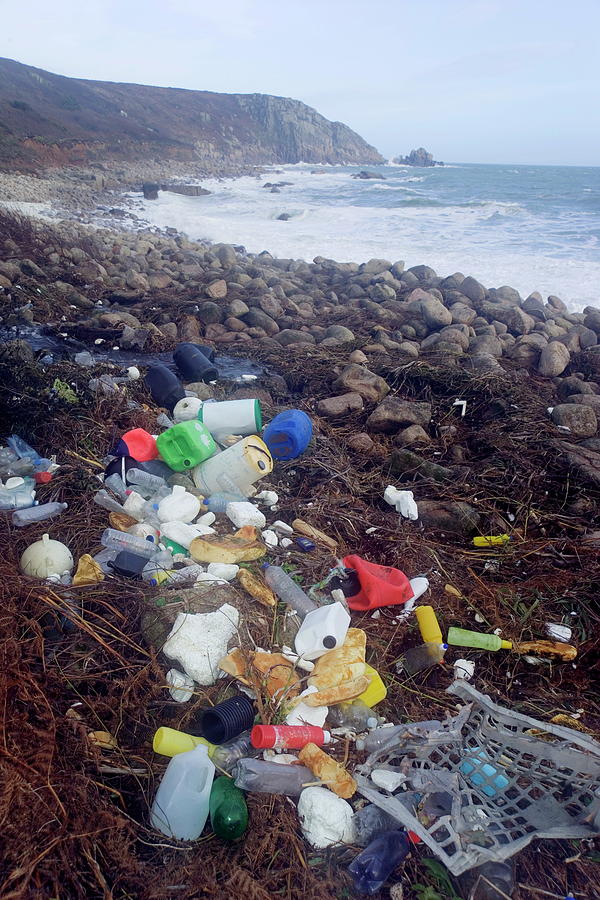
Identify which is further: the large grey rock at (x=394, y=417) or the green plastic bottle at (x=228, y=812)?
the large grey rock at (x=394, y=417)

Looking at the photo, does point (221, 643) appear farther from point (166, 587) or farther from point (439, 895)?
point (439, 895)

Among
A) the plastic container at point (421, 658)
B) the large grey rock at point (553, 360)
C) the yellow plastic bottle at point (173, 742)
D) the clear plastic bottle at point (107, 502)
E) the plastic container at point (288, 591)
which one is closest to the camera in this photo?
the yellow plastic bottle at point (173, 742)

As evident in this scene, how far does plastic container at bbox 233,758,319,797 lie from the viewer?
5.18 ft

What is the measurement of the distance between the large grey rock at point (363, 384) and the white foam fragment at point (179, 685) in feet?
9.95

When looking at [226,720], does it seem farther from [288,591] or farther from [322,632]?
[288,591]

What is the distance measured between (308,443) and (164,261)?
6919 millimetres

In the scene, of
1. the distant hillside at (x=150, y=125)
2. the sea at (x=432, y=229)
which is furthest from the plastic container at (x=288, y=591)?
the distant hillside at (x=150, y=125)

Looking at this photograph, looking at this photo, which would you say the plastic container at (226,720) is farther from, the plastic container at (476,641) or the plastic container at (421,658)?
the plastic container at (476,641)

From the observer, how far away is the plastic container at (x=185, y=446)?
9.52 ft

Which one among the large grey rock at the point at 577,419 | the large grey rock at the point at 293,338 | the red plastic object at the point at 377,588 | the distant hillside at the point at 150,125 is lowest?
the red plastic object at the point at 377,588

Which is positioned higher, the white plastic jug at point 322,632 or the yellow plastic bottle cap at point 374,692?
the white plastic jug at point 322,632

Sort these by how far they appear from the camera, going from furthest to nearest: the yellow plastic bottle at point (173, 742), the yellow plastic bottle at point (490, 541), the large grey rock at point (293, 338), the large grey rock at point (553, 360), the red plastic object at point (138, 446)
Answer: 1. the large grey rock at point (293, 338)
2. the large grey rock at point (553, 360)
3. the red plastic object at point (138, 446)
4. the yellow plastic bottle at point (490, 541)
5. the yellow plastic bottle at point (173, 742)

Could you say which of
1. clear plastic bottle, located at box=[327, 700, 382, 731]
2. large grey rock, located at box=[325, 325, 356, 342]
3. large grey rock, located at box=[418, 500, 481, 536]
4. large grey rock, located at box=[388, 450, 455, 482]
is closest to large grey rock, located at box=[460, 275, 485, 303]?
large grey rock, located at box=[325, 325, 356, 342]

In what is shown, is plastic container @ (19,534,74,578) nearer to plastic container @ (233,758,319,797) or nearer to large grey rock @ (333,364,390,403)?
plastic container @ (233,758,319,797)
